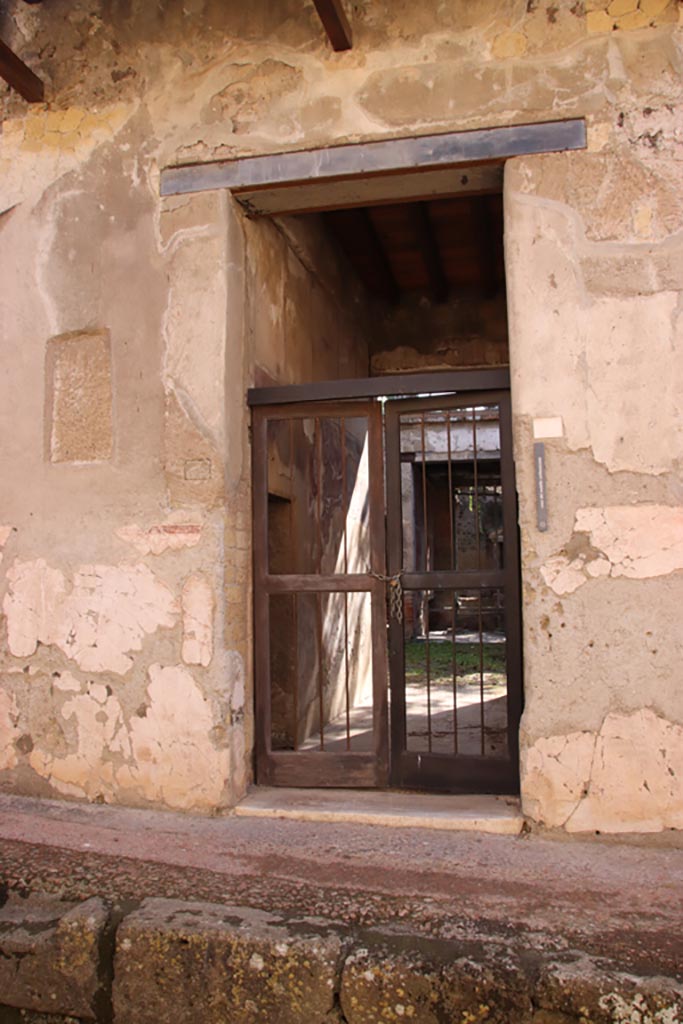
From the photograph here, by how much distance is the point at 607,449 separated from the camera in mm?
3510

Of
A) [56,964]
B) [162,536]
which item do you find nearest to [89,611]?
[162,536]

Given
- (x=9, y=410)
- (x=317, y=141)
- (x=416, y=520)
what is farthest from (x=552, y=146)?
(x=416, y=520)

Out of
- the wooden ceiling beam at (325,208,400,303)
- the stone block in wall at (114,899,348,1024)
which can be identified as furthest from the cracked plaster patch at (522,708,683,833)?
the wooden ceiling beam at (325,208,400,303)

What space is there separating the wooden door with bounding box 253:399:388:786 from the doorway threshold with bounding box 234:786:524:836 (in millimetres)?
116

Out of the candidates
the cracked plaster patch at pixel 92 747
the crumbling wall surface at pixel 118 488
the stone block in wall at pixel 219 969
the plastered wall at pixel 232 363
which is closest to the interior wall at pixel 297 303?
the plastered wall at pixel 232 363

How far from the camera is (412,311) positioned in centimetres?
760

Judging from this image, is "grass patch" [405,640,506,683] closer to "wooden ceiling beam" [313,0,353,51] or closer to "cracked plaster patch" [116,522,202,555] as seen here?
"cracked plaster patch" [116,522,202,555]

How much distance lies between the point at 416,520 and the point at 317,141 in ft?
40.4

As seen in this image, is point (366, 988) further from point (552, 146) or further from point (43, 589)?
point (552, 146)

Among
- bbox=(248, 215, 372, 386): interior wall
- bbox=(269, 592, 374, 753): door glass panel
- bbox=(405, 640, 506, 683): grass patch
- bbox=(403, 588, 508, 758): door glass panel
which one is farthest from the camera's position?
bbox=(405, 640, 506, 683): grass patch

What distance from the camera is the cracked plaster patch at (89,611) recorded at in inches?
155

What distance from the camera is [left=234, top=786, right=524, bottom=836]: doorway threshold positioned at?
3566 mm

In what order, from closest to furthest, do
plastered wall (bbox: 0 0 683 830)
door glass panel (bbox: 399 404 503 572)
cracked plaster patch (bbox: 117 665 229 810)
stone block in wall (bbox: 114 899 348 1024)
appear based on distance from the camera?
stone block in wall (bbox: 114 899 348 1024)
plastered wall (bbox: 0 0 683 830)
cracked plaster patch (bbox: 117 665 229 810)
door glass panel (bbox: 399 404 503 572)

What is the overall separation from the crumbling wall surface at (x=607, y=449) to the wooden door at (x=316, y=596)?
830 mm
